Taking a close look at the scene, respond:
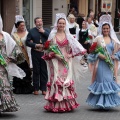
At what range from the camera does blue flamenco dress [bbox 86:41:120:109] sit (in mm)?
9883

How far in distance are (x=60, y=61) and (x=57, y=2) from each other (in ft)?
66.5

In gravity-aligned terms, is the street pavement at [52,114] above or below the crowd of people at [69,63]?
below

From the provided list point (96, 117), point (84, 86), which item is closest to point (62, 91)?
point (96, 117)

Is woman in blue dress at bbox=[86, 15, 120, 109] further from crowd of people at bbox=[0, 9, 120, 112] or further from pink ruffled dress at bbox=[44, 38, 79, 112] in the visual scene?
pink ruffled dress at bbox=[44, 38, 79, 112]

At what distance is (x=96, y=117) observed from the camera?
9.50 meters

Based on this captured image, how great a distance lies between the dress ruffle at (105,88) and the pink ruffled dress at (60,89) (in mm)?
442

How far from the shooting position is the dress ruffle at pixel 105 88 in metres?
9.91

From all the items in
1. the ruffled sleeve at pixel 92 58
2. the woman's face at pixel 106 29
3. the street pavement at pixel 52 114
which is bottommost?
the street pavement at pixel 52 114

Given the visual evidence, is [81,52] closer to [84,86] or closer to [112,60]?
[112,60]

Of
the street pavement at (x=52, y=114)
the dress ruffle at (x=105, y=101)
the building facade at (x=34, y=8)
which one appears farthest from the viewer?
the building facade at (x=34, y=8)

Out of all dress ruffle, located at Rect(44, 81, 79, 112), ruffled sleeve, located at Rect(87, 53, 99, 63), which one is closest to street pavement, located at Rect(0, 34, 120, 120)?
dress ruffle, located at Rect(44, 81, 79, 112)

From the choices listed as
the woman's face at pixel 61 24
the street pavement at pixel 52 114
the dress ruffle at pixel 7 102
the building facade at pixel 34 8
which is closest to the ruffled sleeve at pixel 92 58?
the woman's face at pixel 61 24

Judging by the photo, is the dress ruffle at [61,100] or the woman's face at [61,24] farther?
the woman's face at [61,24]

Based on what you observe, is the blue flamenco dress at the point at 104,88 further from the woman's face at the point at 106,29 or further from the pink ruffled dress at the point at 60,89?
the pink ruffled dress at the point at 60,89
